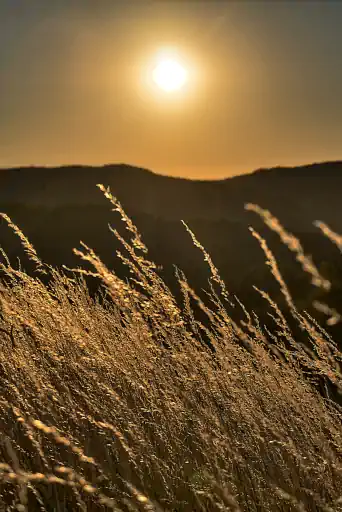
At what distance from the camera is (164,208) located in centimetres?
6012

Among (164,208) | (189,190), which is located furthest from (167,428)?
(189,190)

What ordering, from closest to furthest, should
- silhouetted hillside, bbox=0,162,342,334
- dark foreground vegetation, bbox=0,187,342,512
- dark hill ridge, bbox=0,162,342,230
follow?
dark foreground vegetation, bbox=0,187,342,512 → silhouetted hillside, bbox=0,162,342,334 → dark hill ridge, bbox=0,162,342,230

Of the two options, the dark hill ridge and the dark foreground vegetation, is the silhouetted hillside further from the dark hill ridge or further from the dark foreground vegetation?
the dark foreground vegetation

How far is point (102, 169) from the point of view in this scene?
68.1m

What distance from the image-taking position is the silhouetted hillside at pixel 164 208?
32906 millimetres

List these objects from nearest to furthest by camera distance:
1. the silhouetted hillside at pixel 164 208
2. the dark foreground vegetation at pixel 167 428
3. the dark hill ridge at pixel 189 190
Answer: the dark foreground vegetation at pixel 167 428
the silhouetted hillside at pixel 164 208
the dark hill ridge at pixel 189 190

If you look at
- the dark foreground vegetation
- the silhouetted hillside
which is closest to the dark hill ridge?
the silhouetted hillside

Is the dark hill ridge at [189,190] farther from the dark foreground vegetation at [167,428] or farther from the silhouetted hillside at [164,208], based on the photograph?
the dark foreground vegetation at [167,428]

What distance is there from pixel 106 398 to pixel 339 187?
2505 inches

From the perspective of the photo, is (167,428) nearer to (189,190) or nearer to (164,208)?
(164,208)

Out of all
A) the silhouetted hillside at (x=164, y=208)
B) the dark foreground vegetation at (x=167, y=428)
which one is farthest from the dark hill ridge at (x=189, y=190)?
the dark foreground vegetation at (x=167, y=428)

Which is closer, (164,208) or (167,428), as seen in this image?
(167,428)

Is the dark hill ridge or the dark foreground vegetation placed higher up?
the dark hill ridge

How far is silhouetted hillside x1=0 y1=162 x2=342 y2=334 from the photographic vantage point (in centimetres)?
3291
